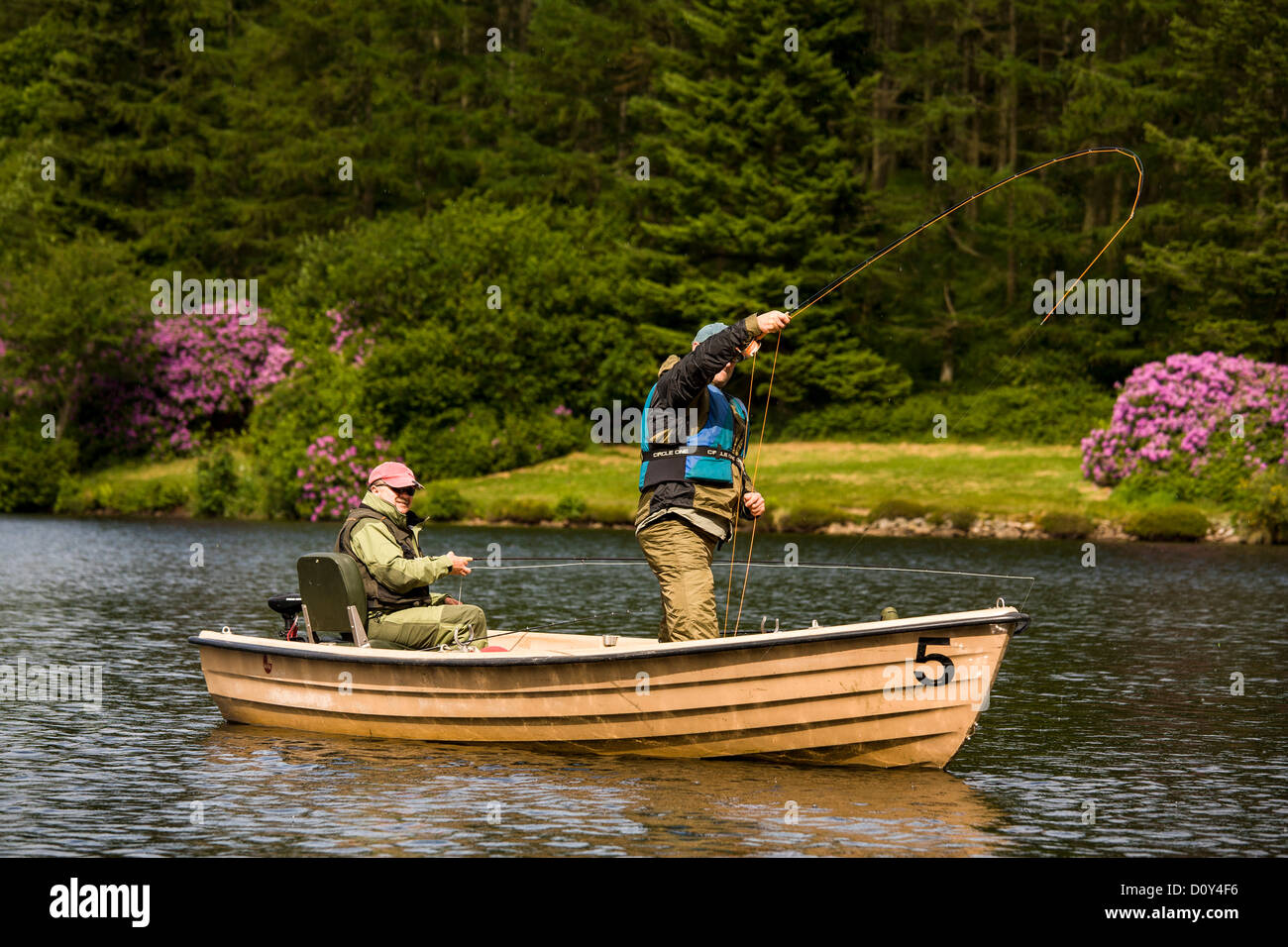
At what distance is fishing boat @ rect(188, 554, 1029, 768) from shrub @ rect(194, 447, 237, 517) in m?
34.3

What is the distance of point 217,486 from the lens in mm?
47188

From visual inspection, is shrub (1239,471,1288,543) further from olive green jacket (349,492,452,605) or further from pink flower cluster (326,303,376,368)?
olive green jacket (349,492,452,605)

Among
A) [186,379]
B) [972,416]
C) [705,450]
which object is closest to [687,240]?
[972,416]

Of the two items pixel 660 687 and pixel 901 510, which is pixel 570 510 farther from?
pixel 660 687

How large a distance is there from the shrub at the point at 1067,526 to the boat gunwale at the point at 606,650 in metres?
25.9

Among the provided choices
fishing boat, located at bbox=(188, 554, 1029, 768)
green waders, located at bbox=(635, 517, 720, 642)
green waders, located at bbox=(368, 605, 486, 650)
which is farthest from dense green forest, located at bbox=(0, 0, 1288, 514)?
green waders, located at bbox=(635, 517, 720, 642)

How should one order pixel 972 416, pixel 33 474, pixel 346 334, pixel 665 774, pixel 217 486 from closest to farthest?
pixel 665 774 → pixel 217 486 → pixel 972 416 → pixel 33 474 → pixel 346 334

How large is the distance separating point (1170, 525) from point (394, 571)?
1065 inches

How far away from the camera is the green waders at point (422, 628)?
42.7 feet

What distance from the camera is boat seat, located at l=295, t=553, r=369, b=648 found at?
1274cm

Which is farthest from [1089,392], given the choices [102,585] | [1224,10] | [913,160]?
[102,585]

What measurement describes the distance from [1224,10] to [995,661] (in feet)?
126

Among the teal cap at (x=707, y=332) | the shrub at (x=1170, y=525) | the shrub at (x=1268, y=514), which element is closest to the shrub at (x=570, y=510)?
the shrub at (x=1170, y=525)

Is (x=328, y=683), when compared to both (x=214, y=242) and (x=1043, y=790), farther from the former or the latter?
(x=214, y=242)
